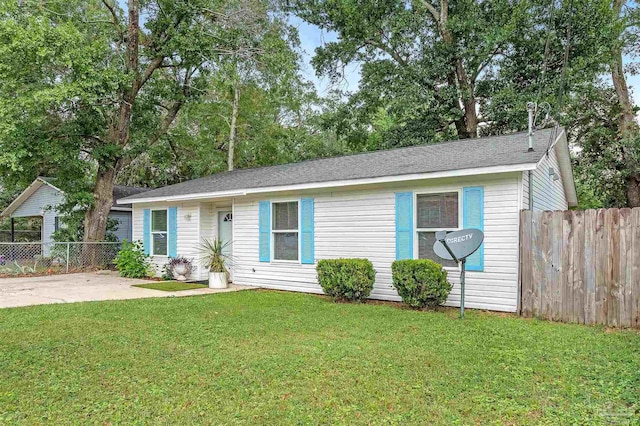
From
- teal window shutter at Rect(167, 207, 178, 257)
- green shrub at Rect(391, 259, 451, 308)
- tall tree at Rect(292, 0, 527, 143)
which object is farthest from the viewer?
tall tree at Rect(292, 0, 527, 143)

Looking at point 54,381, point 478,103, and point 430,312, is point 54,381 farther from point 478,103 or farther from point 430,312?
point 478,103

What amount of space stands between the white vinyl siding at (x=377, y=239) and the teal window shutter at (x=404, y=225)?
149 millimetres

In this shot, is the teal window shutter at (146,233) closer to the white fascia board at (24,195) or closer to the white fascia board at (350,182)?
the white fascia board at (350,182)

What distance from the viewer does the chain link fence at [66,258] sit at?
12.5 m

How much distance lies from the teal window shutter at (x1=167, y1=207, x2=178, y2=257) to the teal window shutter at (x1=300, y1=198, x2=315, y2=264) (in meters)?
3.91

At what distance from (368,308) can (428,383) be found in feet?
10.9

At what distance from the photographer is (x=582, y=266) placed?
18.9ft

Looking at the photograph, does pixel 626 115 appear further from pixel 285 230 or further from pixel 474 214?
pixel 285 230

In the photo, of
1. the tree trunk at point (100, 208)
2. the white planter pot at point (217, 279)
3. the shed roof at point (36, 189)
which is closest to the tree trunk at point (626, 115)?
the white planter pot at point (217, 279)

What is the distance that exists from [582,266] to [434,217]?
2.21 meters

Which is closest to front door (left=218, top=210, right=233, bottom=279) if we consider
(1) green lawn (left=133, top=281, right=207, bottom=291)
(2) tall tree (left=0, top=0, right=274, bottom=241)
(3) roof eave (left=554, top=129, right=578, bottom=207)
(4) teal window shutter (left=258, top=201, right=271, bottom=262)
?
(1) green lawn (left=133, top=281, right=207, bottom=291)

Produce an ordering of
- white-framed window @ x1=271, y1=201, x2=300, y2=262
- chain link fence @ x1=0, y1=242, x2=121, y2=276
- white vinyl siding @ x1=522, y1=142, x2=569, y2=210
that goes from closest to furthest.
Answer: white vinyl siding @ x1=522, y1=142, x2=569, y2=210 < white-framed window @ x1=271, y1=201, x2=300, y2=262 < chain link fence @ x1=0, y1=242, x2=121, y2=276

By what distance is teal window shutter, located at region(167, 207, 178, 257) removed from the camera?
10.8 meters

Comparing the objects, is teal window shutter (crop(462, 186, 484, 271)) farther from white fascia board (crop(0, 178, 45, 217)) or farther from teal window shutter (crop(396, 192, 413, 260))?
white fascia board (crop(0, 178, 45, 217))
